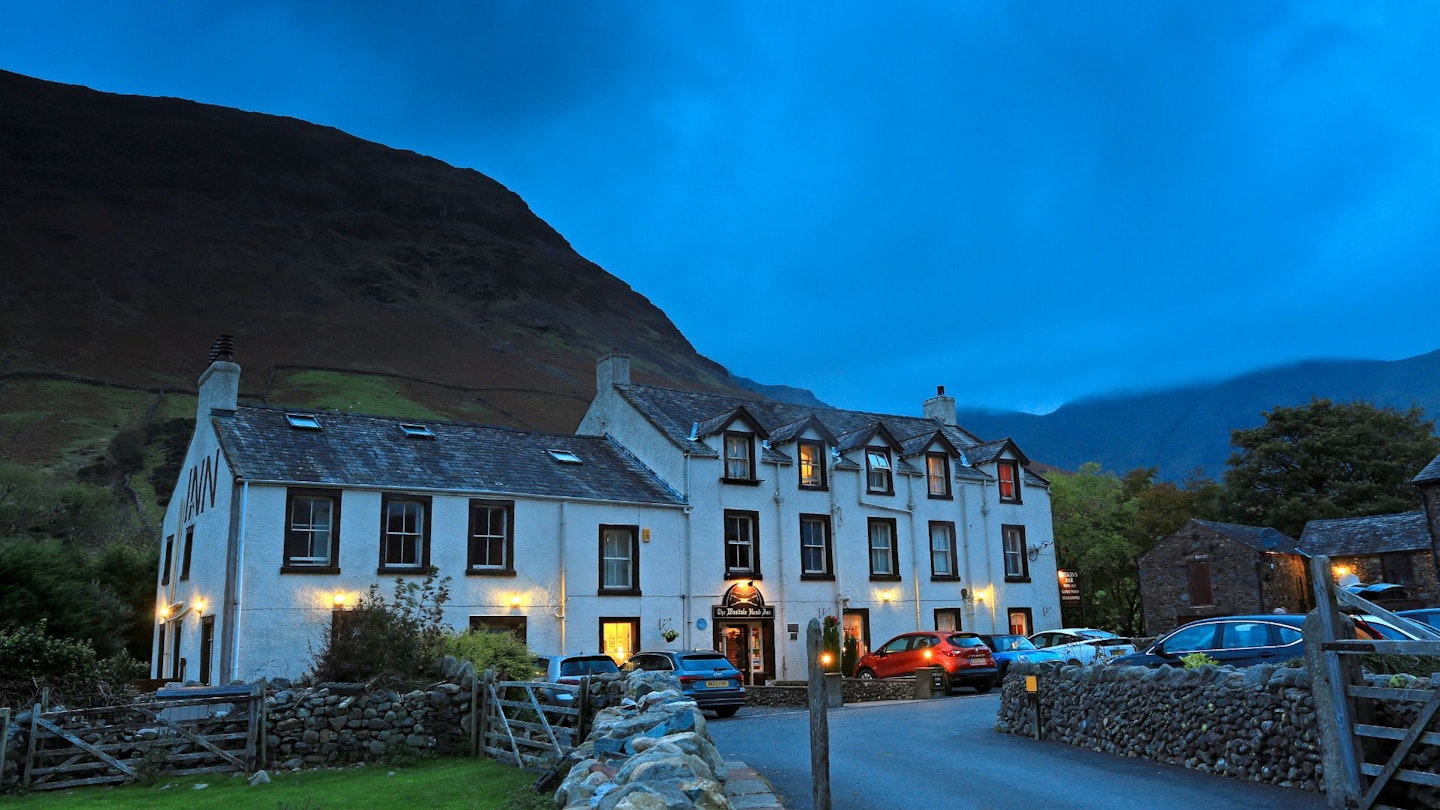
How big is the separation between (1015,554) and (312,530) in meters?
26.6

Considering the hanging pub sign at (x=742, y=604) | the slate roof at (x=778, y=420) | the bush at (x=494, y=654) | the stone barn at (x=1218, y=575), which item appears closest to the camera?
the bush at (x=494, y=654)

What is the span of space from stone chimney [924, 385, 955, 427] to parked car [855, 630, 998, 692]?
1939cm

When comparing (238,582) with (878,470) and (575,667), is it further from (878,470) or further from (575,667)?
(878,470)

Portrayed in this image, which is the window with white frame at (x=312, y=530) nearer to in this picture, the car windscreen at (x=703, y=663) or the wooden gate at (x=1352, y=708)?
the car windscreen at (x=703, y=663)

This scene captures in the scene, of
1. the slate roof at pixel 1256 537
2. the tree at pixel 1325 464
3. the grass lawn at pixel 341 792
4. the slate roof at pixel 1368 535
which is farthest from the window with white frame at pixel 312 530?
the tree at pixel 1325 464

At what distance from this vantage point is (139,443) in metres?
83.0

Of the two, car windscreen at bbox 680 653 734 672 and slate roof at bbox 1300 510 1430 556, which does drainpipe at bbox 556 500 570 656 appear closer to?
car windscreen at bbox 680 653 734 672

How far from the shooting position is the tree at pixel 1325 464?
53031 millimetres

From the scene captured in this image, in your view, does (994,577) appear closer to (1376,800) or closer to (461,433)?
(461,433)

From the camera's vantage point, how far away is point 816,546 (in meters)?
35.5

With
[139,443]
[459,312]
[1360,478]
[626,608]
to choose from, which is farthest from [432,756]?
[459,312]

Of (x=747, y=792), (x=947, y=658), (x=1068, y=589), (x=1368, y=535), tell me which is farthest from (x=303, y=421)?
(x=1368, y=535)

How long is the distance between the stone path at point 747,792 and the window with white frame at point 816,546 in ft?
76.8

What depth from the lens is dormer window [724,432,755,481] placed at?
3431cm
